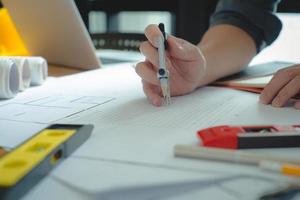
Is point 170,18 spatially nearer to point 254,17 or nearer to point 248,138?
point 254,17

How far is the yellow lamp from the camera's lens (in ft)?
3.48

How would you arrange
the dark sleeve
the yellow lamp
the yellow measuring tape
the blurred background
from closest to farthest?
the yellow measuring tape < the dark sleeve < the yellow lamp < the blurred background

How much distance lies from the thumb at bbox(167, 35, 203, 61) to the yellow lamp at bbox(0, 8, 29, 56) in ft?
2.05

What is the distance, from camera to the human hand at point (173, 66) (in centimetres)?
56

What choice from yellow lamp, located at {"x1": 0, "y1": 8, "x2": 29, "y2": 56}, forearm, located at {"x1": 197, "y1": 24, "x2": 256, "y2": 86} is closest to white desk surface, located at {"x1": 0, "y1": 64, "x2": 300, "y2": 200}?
forearm, located at {"x1": 197, "y1": 24, "x2": 256, "y2": 86}

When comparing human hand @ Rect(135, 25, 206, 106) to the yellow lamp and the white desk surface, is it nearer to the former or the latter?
the white desk surface

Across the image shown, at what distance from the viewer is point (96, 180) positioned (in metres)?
0.30

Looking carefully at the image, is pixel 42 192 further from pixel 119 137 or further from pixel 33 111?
pixel 33 111

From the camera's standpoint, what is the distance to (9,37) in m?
1.07

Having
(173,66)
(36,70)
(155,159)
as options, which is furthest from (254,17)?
(155,159)

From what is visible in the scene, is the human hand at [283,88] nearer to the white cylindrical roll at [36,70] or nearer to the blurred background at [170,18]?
the white cylindrical roll at [36,70]

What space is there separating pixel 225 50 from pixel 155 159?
1.59 ft

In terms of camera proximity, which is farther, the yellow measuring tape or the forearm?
the forearm

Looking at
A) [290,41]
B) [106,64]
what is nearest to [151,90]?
[106,64]
